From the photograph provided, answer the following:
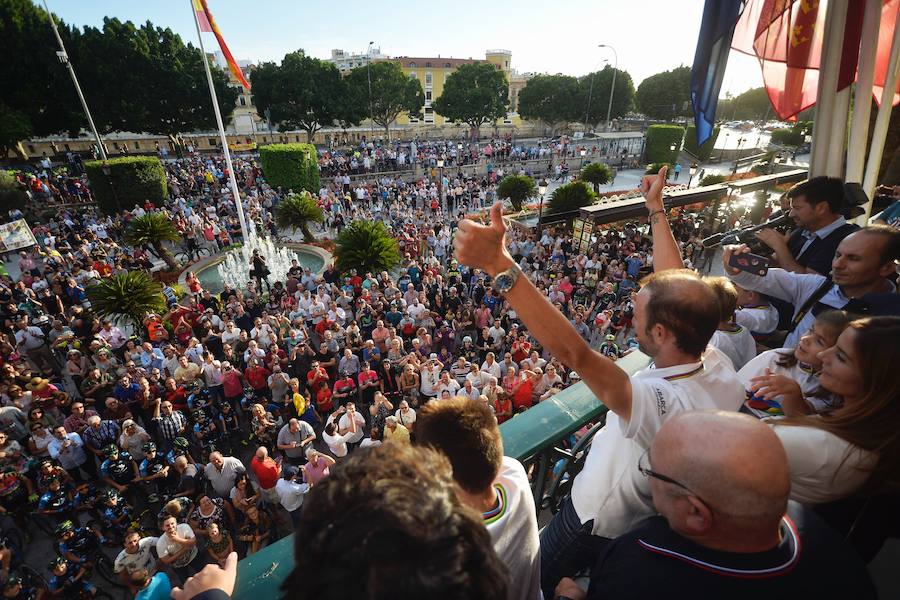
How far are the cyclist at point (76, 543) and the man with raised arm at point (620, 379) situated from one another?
242 inches

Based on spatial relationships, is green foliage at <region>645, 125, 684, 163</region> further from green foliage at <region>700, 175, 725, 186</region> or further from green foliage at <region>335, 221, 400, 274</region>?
green foliage at <region>335, 221, 400, 274</region>

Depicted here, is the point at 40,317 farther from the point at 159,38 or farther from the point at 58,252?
the point at 159,38

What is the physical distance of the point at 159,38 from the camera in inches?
1347

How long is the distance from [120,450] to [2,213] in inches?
850

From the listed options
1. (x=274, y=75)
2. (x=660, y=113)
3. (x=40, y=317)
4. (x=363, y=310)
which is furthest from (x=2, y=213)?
(x=660, y=113)

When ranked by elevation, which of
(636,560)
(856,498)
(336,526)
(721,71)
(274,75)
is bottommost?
(856,498)

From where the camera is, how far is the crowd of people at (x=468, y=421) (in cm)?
102

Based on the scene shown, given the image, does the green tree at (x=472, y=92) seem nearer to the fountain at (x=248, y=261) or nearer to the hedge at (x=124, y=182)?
the hedge at (x=124, y=182)

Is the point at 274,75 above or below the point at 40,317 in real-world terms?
above

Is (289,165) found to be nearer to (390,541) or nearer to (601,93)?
(390,541)

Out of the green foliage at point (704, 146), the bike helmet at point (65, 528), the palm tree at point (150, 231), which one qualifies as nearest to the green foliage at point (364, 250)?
the palm tree at point (150, 231)

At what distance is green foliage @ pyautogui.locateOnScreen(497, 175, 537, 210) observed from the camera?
75.2 ft

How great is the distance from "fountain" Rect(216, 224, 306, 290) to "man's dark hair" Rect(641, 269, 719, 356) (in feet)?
50.6

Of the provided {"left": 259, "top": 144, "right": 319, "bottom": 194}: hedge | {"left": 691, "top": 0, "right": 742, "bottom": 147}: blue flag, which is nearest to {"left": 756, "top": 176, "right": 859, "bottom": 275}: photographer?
{"left": 691, "top": 0, "right": 742, "bottom": 147}: blue flag
